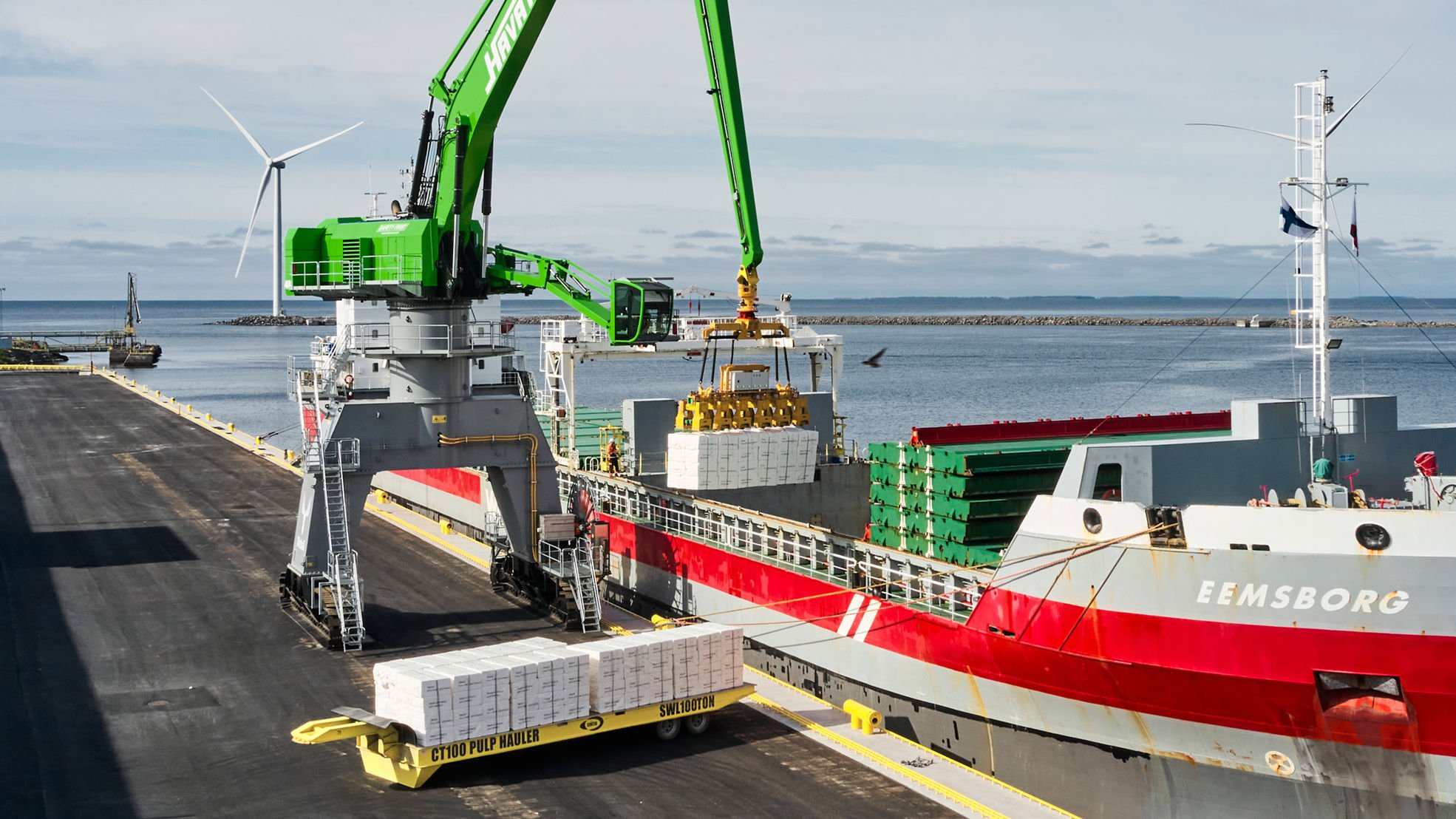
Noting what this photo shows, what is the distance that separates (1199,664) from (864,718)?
17.7 feet

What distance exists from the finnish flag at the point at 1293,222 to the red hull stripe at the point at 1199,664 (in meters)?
6.35

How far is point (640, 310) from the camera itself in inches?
995

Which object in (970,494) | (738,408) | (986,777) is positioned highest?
(738,408)

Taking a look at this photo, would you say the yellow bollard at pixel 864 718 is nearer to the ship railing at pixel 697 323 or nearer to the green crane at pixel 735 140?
the green crane at pixel 735 140

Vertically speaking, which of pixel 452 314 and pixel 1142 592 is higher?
pixel 452 314

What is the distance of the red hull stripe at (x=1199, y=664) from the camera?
15250 mm

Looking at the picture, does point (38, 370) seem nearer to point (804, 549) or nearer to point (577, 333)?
point (577, 333)

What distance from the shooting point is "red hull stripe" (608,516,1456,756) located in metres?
15.2

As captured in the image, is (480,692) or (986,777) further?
(986,777)

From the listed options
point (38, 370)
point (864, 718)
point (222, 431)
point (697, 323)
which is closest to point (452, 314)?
point (697, 323)

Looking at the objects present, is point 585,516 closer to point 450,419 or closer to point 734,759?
point 450,419

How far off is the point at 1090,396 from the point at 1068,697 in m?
86.3

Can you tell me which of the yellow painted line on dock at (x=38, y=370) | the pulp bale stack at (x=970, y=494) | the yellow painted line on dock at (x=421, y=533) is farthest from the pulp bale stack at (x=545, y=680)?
the yellow painted line on dock at (x=38, y=370)

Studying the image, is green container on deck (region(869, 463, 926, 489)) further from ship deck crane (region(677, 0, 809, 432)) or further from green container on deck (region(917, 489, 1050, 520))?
ship deck crane (region(677, 0, 809, 432))
